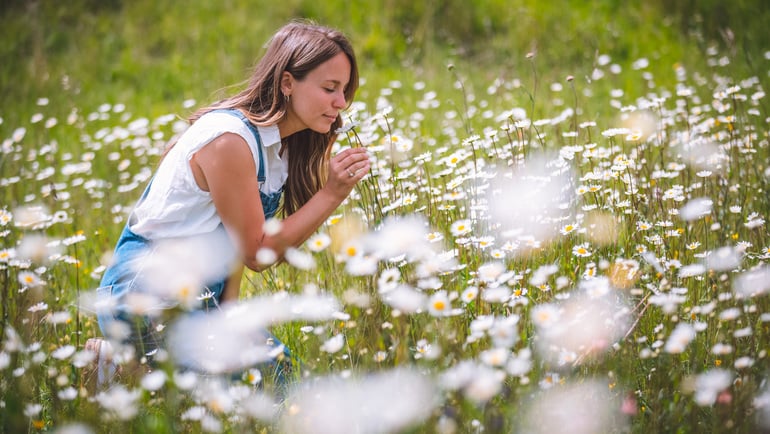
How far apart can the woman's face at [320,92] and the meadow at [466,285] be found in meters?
0.14

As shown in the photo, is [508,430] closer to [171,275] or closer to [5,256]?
[171,275]

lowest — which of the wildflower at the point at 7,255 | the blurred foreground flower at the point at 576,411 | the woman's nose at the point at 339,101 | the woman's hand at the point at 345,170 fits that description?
the blurred foreground flower at the point at 576,411

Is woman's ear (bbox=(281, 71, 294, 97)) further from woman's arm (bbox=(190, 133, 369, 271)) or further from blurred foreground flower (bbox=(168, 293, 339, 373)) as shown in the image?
blurred foreground flower (bbox=(168, 293, 339, 373))

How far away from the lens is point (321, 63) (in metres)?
2.36

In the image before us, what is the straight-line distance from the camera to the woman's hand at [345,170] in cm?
226

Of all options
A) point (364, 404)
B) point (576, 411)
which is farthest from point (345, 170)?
A: point (576, 411)

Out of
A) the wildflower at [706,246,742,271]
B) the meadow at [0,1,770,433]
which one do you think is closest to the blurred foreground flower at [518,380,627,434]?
the meadow at [0,1,770,433]

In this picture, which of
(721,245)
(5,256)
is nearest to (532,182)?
(721,245)

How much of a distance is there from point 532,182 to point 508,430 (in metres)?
1.26

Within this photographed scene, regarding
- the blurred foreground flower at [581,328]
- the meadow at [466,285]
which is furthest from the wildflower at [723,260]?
the blurred foreground flower at [581,328]

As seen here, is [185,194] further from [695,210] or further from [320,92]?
[695,210]

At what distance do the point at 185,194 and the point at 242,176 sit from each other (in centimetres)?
23

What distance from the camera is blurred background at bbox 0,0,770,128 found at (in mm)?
5703

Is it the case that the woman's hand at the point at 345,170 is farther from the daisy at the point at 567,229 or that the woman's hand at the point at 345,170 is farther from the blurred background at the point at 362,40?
the blurred background at the point at 362,40
